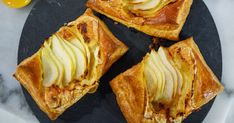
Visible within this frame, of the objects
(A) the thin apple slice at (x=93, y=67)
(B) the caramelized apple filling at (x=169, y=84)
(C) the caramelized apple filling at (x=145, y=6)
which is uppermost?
(C) the caramelized apple filling at (x=145, y=6)

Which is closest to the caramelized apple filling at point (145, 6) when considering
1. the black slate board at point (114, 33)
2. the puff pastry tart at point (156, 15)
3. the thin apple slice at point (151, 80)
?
the puff pastry tart at point (156, 15)

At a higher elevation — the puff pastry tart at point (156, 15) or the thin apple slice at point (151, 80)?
the puff pastry tart at point (156, 15)

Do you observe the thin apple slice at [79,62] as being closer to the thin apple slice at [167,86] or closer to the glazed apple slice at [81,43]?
the glazed apple slice at [81,43]

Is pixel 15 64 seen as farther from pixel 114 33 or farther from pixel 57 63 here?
pixel 114 33

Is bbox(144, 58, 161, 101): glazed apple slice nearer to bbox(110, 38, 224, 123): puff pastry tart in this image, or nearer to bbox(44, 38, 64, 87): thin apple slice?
bbox(110, 38, 224, 123): puff pastry tart

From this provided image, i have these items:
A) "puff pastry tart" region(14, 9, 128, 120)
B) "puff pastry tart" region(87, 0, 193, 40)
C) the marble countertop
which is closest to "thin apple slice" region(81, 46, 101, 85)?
→ "puff pastry tart" region(14, 9, 128, 120)

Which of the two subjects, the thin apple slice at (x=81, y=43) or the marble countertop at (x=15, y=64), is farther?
the marble countertop at (x=15, y=64)

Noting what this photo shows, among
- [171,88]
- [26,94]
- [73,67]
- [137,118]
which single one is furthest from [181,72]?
[26,94]
